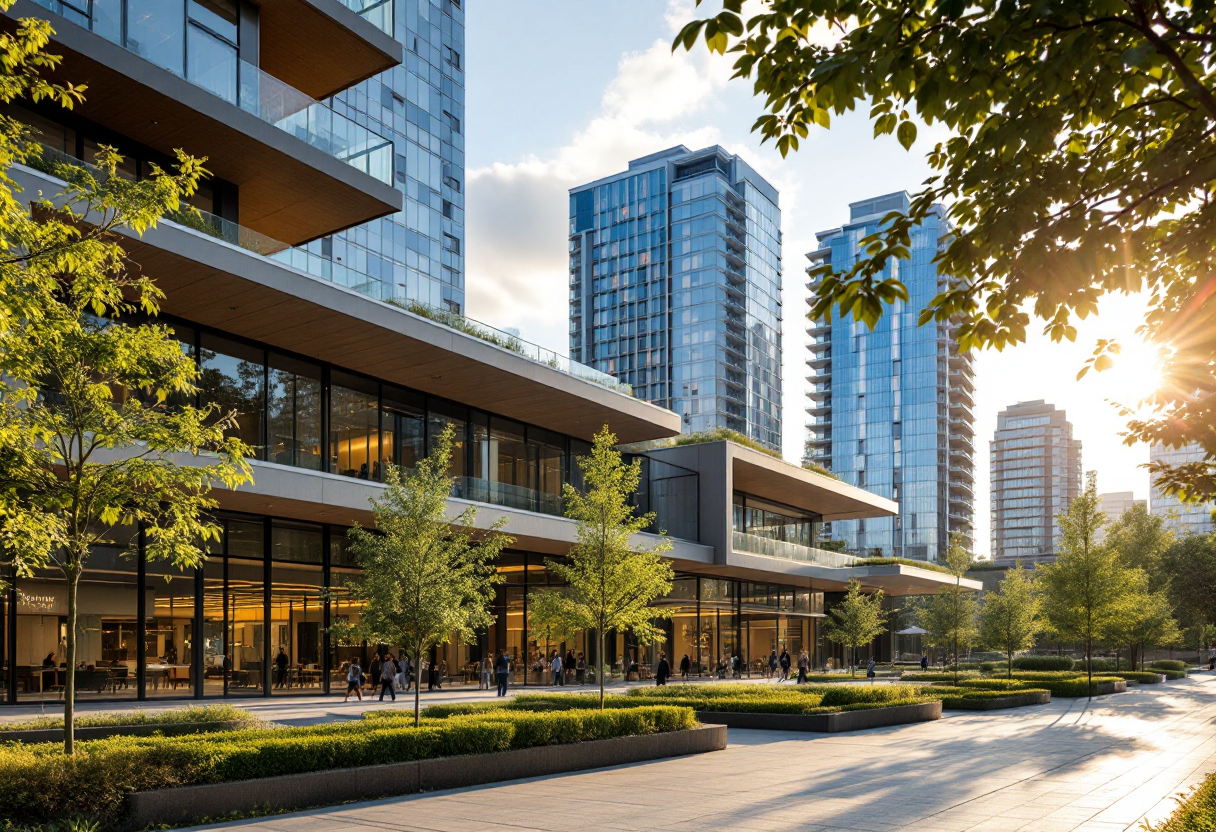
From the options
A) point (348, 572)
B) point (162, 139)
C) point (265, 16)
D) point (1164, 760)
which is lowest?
point (1164, 760)

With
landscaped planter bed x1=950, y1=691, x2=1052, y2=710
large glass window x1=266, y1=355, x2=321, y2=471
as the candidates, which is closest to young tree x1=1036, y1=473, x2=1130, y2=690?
landscaped planter bed x1=950, y1=691, x2=1052, y2=710

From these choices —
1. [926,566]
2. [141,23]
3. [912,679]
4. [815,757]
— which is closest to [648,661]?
[912,679]

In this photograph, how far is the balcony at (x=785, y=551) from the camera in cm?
4938

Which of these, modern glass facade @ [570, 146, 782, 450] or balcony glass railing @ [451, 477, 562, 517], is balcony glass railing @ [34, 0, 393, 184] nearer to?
balcony glass railing @ [451, 477, 562, 517]

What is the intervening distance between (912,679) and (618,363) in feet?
318

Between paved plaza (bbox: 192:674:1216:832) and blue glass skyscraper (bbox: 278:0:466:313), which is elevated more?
blue glass skyscraper (bbox: 278:0:466:313)

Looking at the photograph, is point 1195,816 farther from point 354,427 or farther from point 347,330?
point 354,427

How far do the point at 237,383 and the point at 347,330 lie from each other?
3.50 m

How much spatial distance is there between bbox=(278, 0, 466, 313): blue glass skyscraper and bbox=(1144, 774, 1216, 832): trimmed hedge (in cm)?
5664

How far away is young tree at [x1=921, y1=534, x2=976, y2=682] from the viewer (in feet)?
157

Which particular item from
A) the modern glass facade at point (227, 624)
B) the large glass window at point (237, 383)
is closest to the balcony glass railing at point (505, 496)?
the modern glass facade at point (227, 624)

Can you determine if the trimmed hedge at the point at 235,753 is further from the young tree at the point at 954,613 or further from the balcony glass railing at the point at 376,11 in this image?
the young tree at the point at 954,613

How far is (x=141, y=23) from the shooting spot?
23859 mm

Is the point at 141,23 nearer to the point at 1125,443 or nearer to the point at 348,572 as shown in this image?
the point at 348,572
